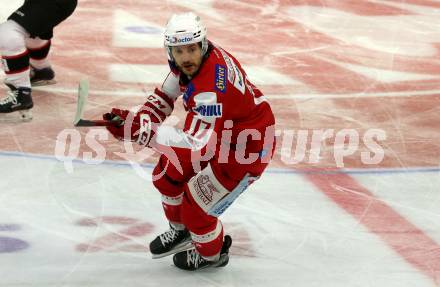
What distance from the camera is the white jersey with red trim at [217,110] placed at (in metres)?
3.78

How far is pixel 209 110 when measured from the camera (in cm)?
377

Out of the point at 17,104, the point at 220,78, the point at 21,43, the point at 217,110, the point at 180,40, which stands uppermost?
the point at 180,40

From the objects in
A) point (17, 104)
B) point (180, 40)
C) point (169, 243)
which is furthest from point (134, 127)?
point (17, 104)

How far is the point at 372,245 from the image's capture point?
4.73 meters

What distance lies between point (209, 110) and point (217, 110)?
0.13 ft

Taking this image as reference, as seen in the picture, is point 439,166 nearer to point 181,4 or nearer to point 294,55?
point 294,55

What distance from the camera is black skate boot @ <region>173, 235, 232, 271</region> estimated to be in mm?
4309

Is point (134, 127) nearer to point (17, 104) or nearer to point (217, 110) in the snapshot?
point (217, 110)

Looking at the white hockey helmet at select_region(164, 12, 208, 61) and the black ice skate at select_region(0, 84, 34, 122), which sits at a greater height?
the white hockey helmet at select_region(164, 12, 208, 61)

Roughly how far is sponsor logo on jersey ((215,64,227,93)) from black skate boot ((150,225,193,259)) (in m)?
0.98

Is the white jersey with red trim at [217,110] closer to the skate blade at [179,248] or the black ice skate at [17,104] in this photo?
the skate blade at [179,248]

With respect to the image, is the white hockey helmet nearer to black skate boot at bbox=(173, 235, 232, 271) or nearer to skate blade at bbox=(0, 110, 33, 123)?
black skate boot at bbox=(173, 235, 232, 271)

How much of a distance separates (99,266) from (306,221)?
1.32 m

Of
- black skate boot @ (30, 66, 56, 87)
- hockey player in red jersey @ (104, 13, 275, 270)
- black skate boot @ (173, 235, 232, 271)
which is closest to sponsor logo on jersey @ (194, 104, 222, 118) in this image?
hockey player in red jersey @ (104, 13, 275, 270)
